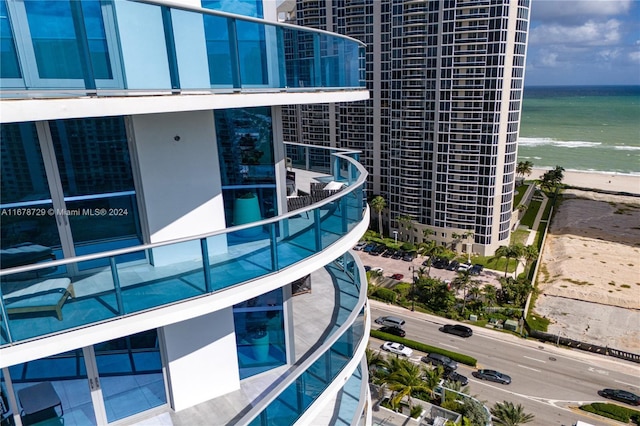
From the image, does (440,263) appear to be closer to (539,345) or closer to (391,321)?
(391,321)

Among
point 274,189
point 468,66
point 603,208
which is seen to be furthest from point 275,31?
point 603,208

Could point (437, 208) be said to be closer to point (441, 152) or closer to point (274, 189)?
point (441, 152)

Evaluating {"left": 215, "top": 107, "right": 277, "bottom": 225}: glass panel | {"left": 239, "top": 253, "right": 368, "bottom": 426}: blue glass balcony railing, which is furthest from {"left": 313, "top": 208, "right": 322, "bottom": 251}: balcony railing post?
{"left": 239, "top": 253, "right": 368, "bottom": 426}: blue glass balcony railing

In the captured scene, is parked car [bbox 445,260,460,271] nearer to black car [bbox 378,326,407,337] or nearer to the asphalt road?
the asphalt road

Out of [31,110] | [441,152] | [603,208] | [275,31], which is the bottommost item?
[603,208]

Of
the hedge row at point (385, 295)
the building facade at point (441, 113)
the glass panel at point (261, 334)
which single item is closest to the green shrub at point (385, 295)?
the hedge row at point (385, 295)

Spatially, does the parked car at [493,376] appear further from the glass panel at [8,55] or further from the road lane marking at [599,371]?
the glass panel at [8,55]
